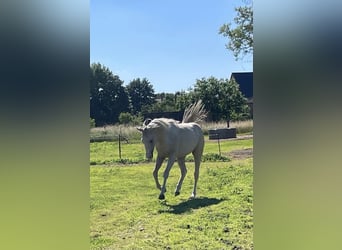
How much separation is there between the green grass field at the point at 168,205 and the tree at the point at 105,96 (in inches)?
8.7

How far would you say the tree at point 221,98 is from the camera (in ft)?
8.07

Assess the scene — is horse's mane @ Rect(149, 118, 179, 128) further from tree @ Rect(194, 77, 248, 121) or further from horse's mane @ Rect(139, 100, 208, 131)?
tree @ Rect(194, 77, 248, 121)

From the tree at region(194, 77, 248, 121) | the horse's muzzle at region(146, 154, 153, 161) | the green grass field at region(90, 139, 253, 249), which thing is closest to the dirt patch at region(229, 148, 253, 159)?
the green grass field at region(90, 139, 253, 249)

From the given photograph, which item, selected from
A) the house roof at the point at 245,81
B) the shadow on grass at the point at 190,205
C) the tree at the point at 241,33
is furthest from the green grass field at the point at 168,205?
the tree at the point at 241,33

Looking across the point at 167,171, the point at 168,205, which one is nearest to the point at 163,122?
the point at 167,171

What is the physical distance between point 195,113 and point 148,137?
1.38 ft

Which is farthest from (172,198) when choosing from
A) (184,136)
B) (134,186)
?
(184,136)

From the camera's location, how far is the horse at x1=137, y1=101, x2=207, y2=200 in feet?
8.73

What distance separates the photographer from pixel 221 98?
264 cm

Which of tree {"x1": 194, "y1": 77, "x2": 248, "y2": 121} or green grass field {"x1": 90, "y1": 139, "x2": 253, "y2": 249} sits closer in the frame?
green grass field {"x1": 90, "y1": 139, "x2": 253, "y2": 249}
